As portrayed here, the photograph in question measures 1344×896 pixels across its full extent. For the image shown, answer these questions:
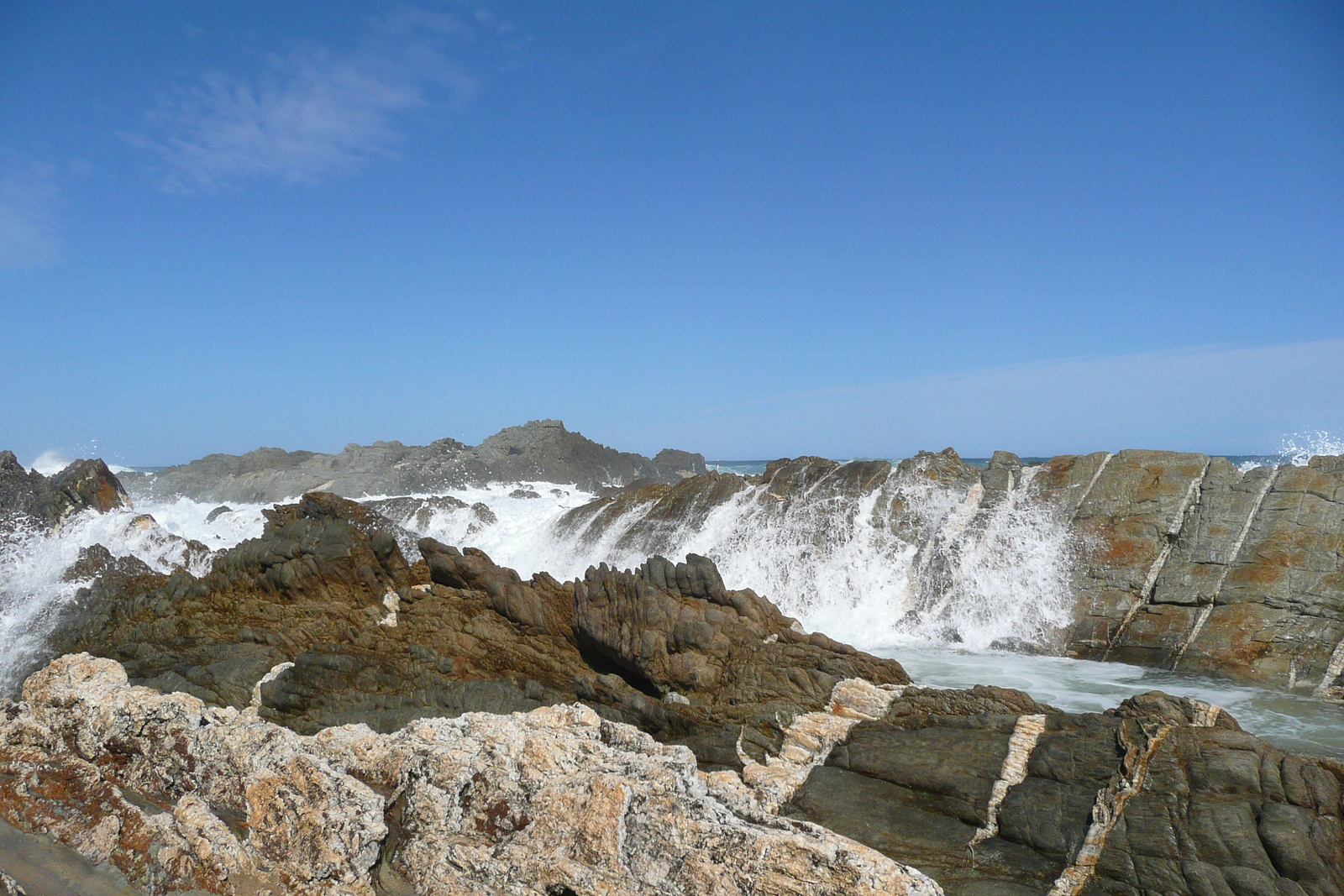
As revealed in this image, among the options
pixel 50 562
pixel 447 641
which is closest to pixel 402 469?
pixel 50 562

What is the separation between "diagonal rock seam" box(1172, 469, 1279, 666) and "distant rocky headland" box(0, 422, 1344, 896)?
0.12 feet

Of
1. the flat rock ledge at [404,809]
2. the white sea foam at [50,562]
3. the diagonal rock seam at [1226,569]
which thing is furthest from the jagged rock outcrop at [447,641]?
the diagonal rock seam at [1226,569]

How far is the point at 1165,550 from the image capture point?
1270 cm

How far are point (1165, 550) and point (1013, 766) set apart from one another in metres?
9.00

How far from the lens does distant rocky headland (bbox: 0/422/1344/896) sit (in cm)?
496

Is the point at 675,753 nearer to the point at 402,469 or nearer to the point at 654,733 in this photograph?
the point at 654,733

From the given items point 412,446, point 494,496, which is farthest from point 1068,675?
point 412,446

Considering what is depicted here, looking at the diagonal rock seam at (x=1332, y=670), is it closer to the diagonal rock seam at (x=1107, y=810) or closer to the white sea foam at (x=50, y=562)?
the diagonal rock seam at (x=1107, y=810)

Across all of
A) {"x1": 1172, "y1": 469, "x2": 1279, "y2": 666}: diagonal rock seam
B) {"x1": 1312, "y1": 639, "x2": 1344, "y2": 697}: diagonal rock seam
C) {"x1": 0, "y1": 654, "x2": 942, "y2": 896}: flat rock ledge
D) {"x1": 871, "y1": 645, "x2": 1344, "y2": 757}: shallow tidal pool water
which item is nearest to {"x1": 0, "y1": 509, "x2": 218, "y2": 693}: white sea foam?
{"x1": 0, "y1": 654, "x2": 942, "y2": 896}: flat rock ledge

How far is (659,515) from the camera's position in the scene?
18.9 meters

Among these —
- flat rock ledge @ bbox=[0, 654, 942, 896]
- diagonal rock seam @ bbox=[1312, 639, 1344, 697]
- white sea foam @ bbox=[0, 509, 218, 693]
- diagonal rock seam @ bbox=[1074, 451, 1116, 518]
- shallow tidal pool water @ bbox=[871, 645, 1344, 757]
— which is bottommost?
shallow tidal pool water @ bbox=[871, 645, 1344, 757]

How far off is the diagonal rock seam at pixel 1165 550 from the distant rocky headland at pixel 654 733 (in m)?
0.04

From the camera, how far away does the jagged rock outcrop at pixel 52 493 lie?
1598 centimetres

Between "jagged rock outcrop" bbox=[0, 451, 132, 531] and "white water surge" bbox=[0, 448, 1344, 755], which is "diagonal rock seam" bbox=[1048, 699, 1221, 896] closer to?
"white water surge" bbox=[0, 448, 1344, 755]
